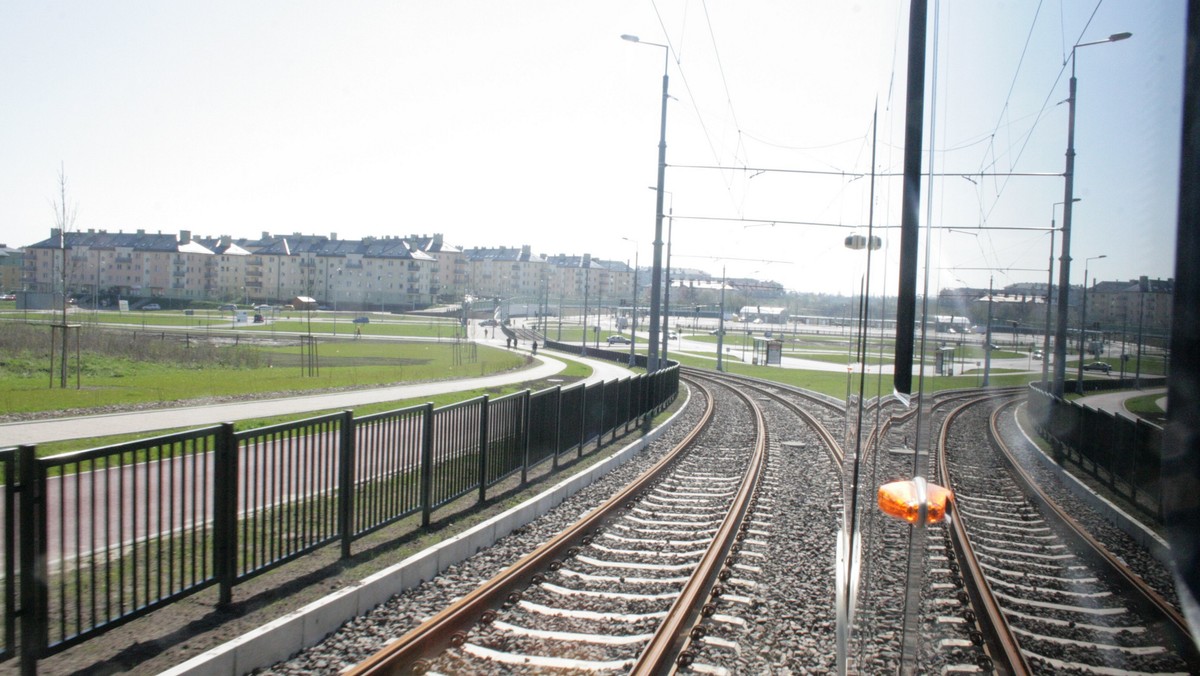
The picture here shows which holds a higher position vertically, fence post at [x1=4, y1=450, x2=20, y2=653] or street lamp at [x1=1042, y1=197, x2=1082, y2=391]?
street lamp at [x1=1042, y1=197, x2=1082, y2=391]

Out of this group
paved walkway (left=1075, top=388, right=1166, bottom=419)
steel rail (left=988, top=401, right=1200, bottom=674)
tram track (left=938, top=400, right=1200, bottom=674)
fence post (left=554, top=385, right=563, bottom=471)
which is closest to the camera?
steel rail (left=988, top=401, right=1200, bottom=674)

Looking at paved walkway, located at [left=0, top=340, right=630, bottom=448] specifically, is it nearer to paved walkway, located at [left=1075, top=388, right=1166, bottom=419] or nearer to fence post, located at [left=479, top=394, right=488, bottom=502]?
fence post, located at [left=479, top=394, right=488, bottom=502]

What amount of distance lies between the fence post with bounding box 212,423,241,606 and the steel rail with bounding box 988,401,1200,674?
4884 mm

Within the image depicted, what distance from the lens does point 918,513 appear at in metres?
2.53

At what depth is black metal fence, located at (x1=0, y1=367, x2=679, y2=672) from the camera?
442 centimetres

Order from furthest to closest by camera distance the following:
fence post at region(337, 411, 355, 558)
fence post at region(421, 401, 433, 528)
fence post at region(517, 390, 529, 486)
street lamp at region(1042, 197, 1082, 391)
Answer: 1. fence post at region(517, 390, 529, 486)
2. fence post at region(421, 401, 433, 528)
3. fence post at region(337, 411, 355, 558)
4. street lamp at region(1042, 197, 1082, 391)

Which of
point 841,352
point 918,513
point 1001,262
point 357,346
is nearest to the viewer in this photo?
point 918,513

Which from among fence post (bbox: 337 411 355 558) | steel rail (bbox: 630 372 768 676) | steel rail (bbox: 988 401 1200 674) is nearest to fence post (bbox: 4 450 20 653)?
fence post (bbox: 337 411 355 558)

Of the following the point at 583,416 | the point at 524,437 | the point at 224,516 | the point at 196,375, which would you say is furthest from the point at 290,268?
the point at 224,516

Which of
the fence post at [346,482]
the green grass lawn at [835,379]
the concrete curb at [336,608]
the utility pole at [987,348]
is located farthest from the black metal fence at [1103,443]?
the fence post at [346,482]

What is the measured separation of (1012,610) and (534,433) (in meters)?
8.40

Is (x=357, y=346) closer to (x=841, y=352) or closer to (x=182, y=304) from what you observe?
(x=841, y=352)

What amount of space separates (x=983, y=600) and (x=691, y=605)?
257cm

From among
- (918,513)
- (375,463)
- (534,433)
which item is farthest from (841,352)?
(918,513)
